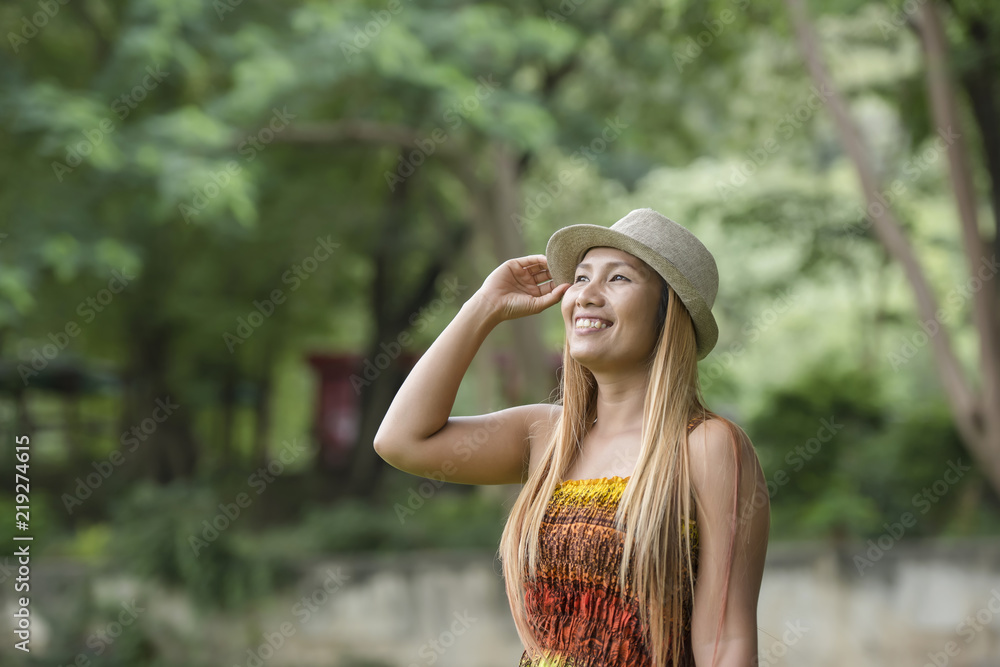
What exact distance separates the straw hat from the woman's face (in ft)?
0.12

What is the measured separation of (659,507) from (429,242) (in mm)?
11120

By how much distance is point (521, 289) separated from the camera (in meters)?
2.57

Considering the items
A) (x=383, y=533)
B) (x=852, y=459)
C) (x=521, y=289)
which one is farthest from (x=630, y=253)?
(x=383, y=533)

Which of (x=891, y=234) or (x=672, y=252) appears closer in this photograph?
(x=672, y=252)

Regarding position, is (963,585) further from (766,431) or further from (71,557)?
(71,557)

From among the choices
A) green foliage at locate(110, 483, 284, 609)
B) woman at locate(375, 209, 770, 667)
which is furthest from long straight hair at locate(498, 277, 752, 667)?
green foliage at locate(110, 483, 284, 609)

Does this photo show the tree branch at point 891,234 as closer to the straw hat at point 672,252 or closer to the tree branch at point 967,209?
the tree branch at point 967,209

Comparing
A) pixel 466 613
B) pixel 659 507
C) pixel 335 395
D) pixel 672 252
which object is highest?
pixel 672 252

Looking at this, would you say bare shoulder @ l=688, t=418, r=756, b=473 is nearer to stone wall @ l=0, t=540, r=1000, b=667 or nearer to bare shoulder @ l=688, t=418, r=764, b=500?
bare shoulder @ l=688, t=418, r=764, b=500

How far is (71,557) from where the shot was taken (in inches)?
399

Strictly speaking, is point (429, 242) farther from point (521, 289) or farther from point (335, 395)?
point (521, 289)

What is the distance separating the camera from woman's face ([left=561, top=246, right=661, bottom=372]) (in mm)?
2229

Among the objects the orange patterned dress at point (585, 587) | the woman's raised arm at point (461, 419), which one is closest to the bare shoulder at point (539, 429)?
the woman's raised arm at point (461, 419)

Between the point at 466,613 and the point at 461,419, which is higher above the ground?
the point at 461,419
